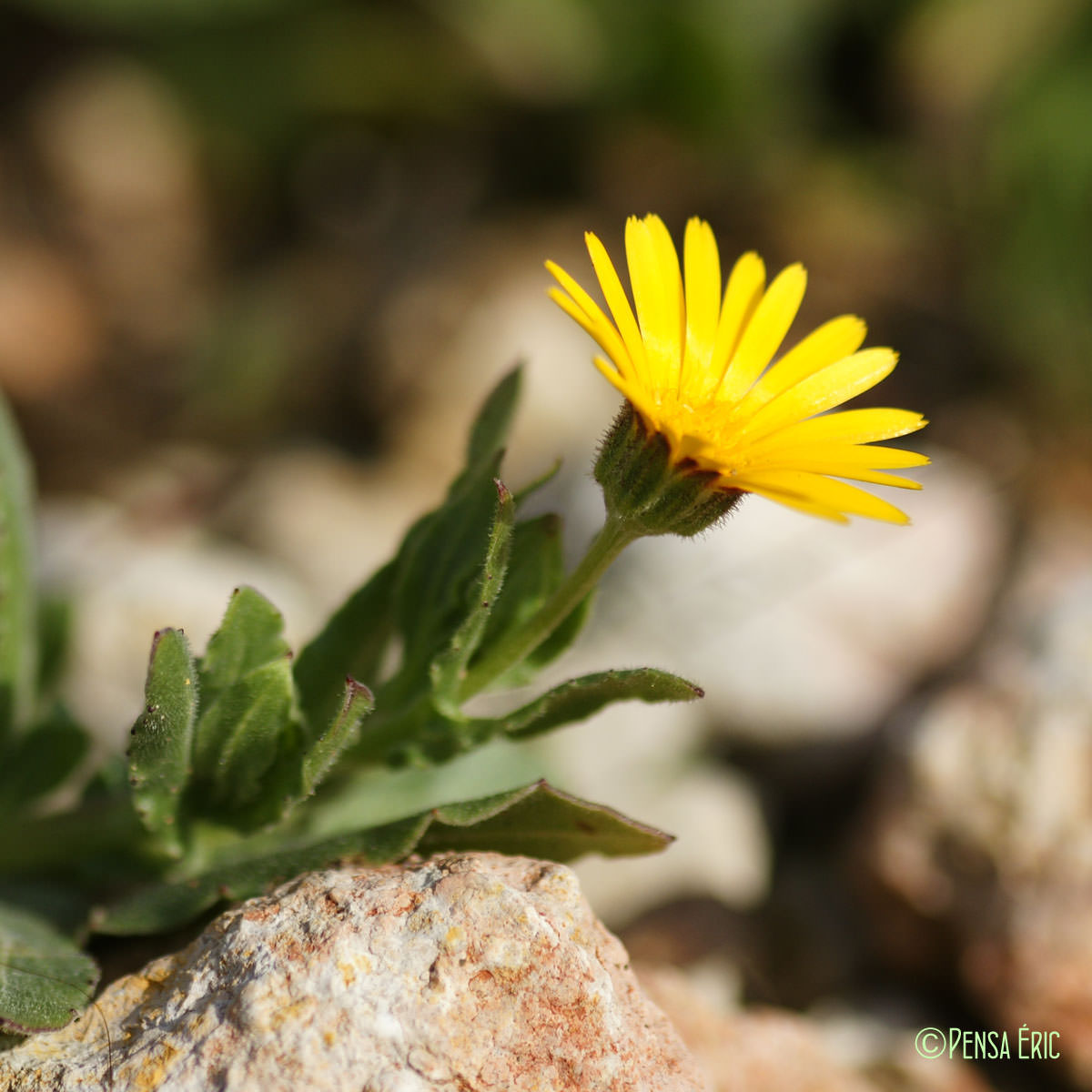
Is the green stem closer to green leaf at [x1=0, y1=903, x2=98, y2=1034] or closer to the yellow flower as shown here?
the yellow flower

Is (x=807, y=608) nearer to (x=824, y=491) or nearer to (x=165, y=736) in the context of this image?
(x=824, y=491)

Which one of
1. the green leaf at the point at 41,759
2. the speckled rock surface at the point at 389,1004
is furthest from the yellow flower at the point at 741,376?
the green leaf at the point at 41,759

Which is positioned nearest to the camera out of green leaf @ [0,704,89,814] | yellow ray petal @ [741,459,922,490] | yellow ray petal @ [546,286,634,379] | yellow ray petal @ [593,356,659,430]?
yellow ray petal @ [593,356,659,430]

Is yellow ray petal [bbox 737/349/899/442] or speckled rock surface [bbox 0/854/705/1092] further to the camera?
yellow ray petal [bbox 737/349/899/442]

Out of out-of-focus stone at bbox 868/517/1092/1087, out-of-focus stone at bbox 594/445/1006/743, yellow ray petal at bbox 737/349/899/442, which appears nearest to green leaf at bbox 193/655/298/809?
yellow ray petal at bbox 737/349/899/442

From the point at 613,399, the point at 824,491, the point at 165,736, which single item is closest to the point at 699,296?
the point at 824,491

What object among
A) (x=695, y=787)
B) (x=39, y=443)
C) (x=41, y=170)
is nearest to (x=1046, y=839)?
(x=695, y=787)
